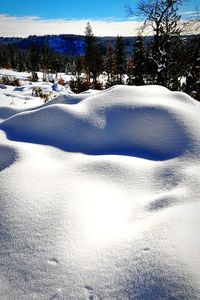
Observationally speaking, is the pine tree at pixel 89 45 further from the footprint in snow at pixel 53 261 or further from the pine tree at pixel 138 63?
the footprint in snow at pixel 53 261

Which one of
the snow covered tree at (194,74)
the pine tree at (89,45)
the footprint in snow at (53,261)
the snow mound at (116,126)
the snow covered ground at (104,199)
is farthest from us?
the pine tree at (89,45)

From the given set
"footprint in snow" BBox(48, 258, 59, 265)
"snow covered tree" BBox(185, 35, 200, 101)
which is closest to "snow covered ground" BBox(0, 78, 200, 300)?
"footprint in snow" BBox(48, 258, 59, 265)

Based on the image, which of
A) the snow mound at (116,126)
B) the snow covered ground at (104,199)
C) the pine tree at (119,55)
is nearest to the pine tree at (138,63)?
the pine tree at (119,55)

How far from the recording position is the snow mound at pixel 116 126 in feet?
9.91

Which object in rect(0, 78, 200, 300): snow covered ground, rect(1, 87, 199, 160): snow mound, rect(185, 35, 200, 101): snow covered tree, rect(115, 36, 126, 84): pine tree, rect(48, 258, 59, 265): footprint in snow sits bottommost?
rect(48, 258, 59, 265): footprint in snow

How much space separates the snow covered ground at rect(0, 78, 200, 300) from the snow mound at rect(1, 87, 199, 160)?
0.5 inches

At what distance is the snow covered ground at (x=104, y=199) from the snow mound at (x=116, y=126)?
1 cm

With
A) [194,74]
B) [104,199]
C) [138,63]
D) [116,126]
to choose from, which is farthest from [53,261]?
[138,63]

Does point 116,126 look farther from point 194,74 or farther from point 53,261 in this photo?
point 194,74

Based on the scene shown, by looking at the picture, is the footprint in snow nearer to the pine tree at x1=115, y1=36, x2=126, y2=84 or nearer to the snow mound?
the snow mound

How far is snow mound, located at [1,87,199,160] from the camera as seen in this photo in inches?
119

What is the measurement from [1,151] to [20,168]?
529 millimetres

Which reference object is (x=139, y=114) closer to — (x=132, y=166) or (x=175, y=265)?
(x=132, y=166)

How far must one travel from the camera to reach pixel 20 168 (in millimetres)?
2674
